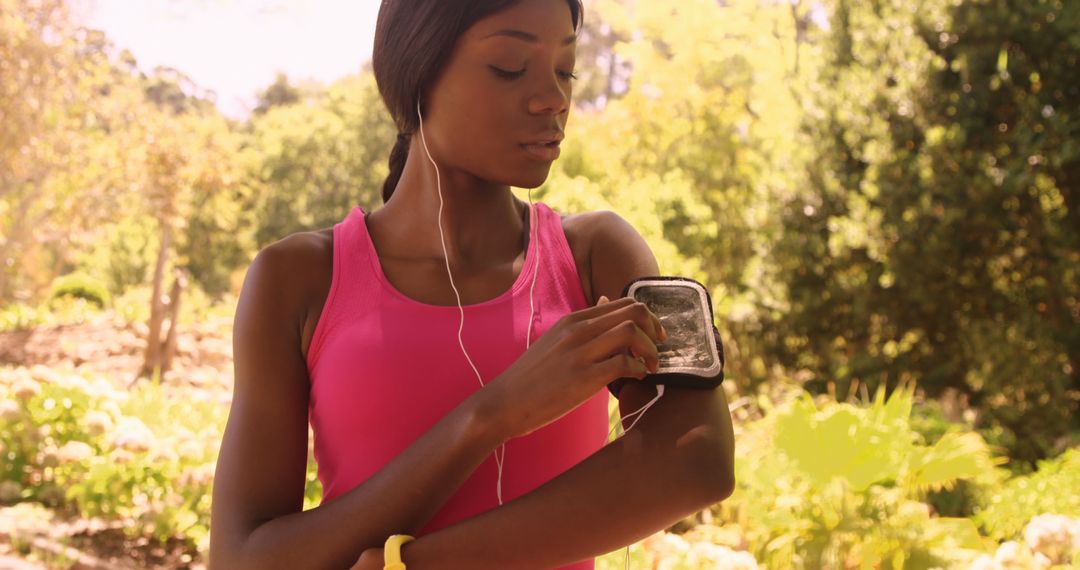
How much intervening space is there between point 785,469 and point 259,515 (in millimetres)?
4358

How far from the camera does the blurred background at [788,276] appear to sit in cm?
546

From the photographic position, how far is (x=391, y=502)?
1313mm

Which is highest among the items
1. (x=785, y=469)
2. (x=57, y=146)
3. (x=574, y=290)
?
(x=57, y=146)

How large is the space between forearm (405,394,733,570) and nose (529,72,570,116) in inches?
19.4

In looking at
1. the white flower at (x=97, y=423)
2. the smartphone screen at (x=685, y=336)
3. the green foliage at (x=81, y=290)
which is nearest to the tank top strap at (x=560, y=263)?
the smartphone screen at (x=685, y=336)

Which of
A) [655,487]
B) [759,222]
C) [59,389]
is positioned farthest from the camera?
[759,222]

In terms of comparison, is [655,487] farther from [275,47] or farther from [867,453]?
[275,47]

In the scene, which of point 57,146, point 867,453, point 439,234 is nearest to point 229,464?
point 439,234

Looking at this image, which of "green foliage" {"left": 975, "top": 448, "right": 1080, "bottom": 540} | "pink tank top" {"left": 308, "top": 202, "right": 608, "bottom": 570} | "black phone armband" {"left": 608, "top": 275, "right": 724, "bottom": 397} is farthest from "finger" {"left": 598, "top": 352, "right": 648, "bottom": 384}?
"green foliage" {"left": 975, "top": 448, "right": 1080, "bottom": 540}

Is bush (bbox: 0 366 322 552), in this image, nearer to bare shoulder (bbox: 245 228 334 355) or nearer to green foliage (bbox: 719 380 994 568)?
green foliage (bbox: 719 380 994 568)

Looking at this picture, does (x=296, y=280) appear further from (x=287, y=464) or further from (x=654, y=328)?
(x=654, y=328)

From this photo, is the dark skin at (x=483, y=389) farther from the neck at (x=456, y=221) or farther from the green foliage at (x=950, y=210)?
the green foliage at (x=950, y=210)

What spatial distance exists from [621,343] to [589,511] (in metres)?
0.22

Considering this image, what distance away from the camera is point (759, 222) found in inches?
408
